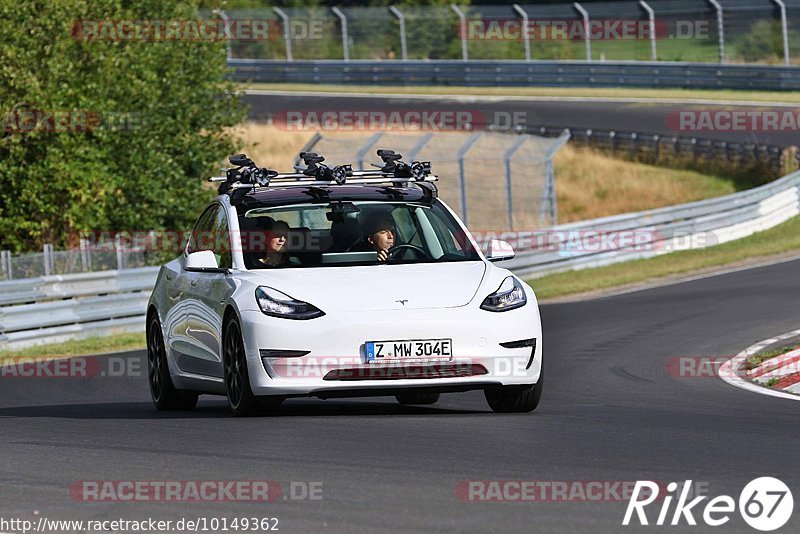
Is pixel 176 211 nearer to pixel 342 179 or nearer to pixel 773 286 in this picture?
pixel 773 286

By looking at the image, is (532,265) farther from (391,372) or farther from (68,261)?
(391,372)

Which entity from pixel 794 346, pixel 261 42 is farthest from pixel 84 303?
pixel 261 42

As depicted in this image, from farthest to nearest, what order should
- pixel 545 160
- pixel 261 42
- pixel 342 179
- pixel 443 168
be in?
pixel 261 42 < pixel 443 168 < pixel 545 160 < pixel 342 179

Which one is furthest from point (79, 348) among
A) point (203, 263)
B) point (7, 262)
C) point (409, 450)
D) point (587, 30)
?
point (587, 30)

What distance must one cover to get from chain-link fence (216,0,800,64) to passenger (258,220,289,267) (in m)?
37.9

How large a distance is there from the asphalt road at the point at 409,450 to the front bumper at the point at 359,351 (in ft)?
0.83

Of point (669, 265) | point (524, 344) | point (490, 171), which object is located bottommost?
point (669, 265)

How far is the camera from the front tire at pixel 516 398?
10.7 metres

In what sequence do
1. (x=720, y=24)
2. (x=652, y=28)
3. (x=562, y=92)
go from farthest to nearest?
1. (x=562, y=92)
2. (x=652, y=28)
3. (x=720, y=24)

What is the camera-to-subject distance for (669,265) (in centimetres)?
2841

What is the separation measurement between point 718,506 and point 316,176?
563 cm

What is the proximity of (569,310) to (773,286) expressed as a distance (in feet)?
10.4

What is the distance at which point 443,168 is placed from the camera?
35156 mm

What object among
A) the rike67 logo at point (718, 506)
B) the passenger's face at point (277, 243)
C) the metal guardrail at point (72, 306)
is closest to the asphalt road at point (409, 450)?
the rike67 logo at point (718, 506)
